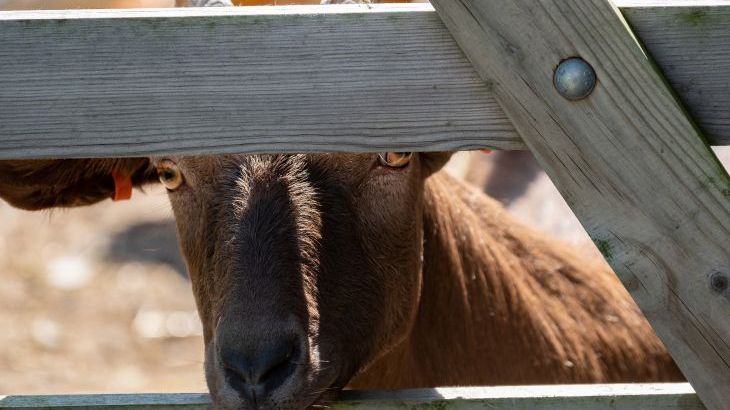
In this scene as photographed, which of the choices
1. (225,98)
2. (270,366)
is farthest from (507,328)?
(225,98)

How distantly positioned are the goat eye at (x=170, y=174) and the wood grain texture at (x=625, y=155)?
1.74m

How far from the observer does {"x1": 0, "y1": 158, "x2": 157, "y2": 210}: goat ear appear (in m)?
3.28

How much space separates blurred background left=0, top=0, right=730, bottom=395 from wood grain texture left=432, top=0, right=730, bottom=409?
3671 millimetres

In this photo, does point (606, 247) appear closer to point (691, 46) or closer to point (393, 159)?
point (691, 46)

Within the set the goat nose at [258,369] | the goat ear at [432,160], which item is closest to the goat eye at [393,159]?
the goat ear at [432,160]

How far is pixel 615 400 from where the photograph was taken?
226cm

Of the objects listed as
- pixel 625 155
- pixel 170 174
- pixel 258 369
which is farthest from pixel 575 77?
pixel 170 174

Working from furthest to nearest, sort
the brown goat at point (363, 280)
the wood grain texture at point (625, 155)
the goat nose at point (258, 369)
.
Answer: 1. the brown goat at point (363, 280)
2. the goat nose at point (258, 369)
3. the wood grain texture at point (625, 155)

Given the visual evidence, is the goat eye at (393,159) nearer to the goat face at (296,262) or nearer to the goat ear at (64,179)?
the goat face at (296,262)

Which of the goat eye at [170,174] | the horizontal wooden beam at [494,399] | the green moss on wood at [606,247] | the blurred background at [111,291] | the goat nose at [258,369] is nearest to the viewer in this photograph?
the green moss on wood at [606,247]

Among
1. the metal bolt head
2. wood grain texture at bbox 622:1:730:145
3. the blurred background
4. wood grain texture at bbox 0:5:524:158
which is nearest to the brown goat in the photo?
wood grain texture at bbox 0:5:524:158

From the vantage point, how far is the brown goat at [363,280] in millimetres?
2686

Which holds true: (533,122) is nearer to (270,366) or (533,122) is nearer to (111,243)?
(270,366)

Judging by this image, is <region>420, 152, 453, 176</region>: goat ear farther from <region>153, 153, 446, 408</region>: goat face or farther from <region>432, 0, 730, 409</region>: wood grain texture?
<region>432, 0, 730, 409</region>: wood grain texture
